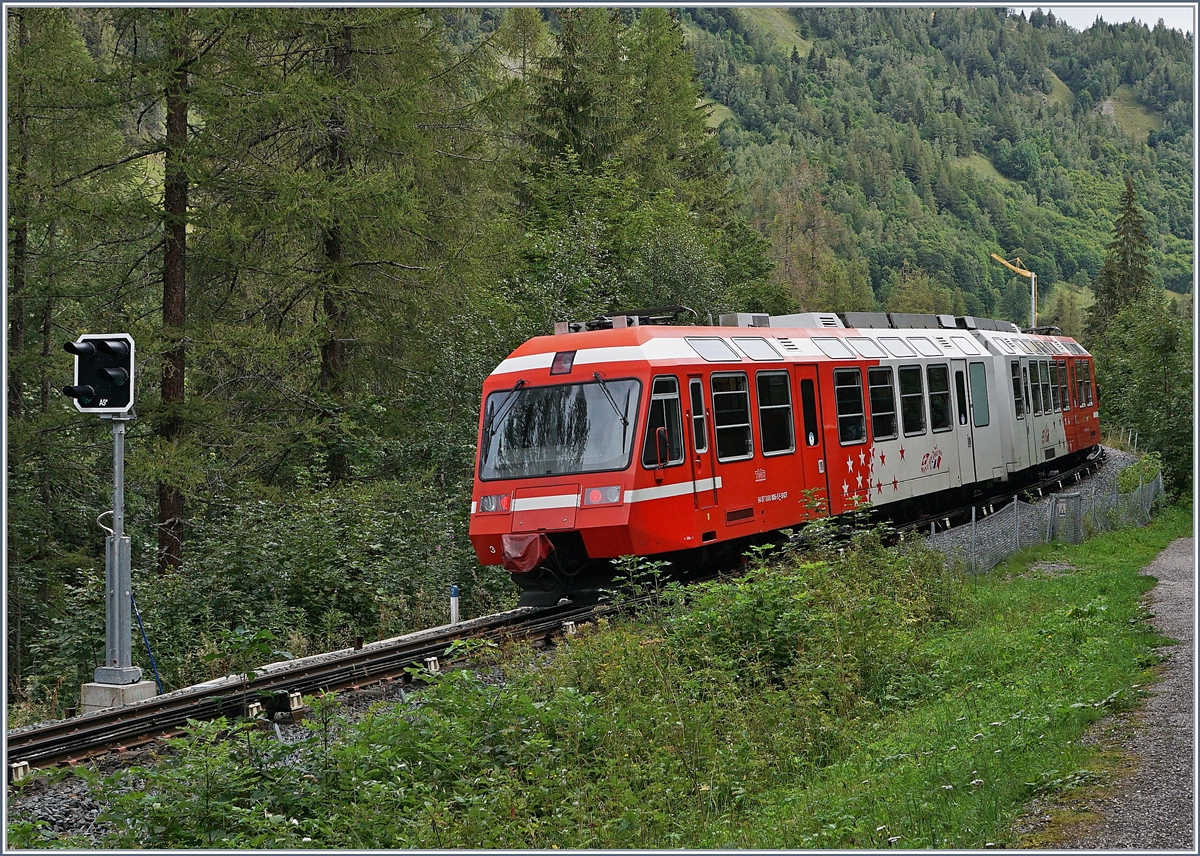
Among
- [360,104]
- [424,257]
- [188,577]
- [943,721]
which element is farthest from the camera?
[424,257]

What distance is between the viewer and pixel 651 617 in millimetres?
11656

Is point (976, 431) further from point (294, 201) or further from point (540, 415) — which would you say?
point (294, 201)

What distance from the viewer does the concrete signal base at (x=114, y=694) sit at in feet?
34.6

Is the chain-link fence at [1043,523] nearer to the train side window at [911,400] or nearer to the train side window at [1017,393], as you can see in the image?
the train side window at [911,400]

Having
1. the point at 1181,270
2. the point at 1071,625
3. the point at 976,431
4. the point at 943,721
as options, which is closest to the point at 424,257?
the point at 976,431

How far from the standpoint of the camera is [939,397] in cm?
2022

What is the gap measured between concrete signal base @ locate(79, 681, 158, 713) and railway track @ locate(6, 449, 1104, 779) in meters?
0.32

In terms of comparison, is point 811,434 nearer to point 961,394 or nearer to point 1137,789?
Answer: point 961,394

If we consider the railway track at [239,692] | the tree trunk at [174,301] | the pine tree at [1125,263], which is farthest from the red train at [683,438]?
A: the pine tree at [1125,263]

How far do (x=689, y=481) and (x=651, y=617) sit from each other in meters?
2.39

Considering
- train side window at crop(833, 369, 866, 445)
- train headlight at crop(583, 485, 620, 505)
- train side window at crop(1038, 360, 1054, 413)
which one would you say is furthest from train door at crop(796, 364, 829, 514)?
train side window at crop(1038, 360, 1054, 413)

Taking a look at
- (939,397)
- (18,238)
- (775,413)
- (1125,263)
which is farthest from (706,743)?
(1125,263)

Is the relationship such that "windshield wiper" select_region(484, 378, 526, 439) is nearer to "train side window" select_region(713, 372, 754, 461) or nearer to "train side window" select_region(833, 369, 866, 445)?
"train side window" select_region(713, 372, 754, 461)

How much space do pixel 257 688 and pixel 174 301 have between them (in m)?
10.3
